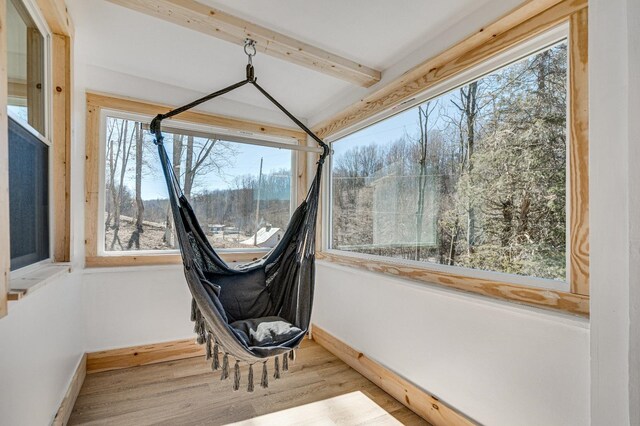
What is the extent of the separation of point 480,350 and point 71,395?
7.46ft

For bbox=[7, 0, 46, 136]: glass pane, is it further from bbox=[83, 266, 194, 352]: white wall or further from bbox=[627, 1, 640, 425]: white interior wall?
bbox=[627, 1, 640, 425]: white interior wall

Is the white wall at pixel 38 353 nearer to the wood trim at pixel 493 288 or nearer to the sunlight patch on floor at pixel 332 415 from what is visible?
the sunlight patch on floor at pixel 332 415

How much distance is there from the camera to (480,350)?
1497 mm

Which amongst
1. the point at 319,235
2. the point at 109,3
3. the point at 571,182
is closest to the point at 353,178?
the point at 319,235

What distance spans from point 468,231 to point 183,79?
231 centimetres

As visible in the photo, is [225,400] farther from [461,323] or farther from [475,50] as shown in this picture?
[475,50]

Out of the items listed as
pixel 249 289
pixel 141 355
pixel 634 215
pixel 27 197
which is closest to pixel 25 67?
pixel 27 197

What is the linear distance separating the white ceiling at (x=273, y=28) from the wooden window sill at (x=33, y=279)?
1.34m

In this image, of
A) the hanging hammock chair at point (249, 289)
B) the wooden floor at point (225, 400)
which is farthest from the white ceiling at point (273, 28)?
the wooden floor at point (225, 400)

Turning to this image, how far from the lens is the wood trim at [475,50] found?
1.28 metres

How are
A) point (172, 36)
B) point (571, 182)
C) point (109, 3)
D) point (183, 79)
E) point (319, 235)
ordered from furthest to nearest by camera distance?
point (319, 235)
point (183, 79)
point (172, 36)
point (109, 3)
point (571, 182)

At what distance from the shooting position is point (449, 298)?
165 cm

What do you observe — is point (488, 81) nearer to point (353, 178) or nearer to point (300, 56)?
point (300, 56)

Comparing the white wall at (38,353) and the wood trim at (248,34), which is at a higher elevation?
the wood trim at (248,34)
